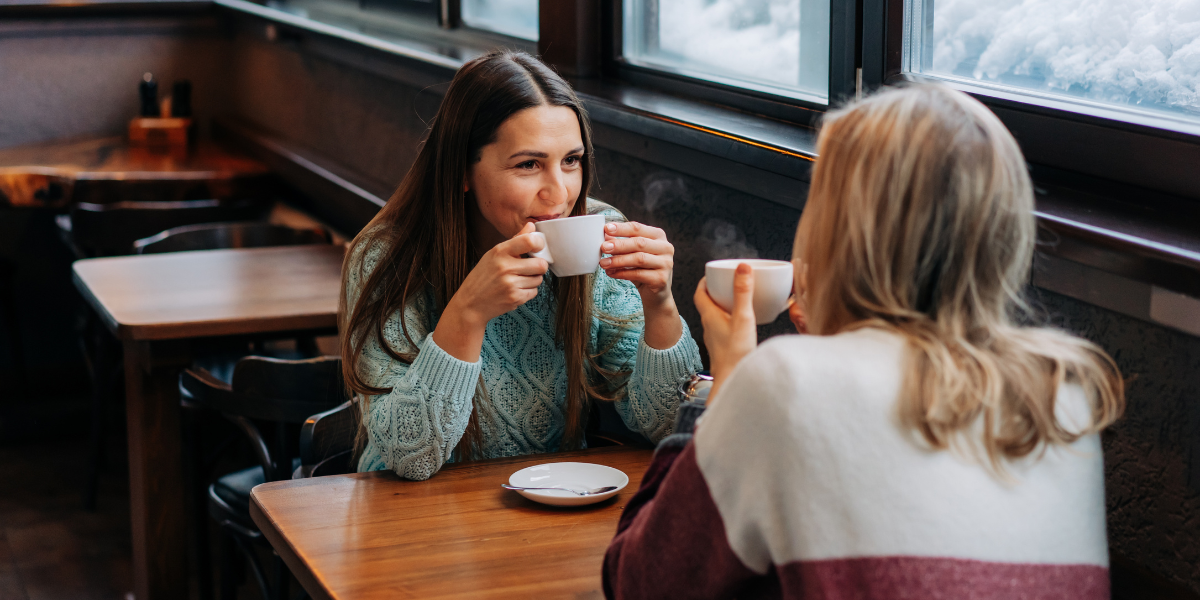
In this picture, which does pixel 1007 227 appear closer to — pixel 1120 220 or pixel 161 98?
pixel 1120 220

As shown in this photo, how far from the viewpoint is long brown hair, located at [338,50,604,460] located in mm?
1548

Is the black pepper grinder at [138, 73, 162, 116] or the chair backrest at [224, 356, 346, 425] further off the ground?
the black pepper grinder at [138, 73, 162, 116]

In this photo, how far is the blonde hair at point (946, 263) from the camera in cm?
84

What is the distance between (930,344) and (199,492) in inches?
87.4

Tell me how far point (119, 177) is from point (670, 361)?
2819 millimetres

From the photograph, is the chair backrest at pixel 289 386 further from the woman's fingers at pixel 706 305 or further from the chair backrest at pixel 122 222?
the chair backrest at pixel 122 222

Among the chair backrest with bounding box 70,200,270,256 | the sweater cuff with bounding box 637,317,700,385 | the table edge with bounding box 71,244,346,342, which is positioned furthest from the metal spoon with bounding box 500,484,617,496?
the chair backrest with bounding box 70,200,270,256

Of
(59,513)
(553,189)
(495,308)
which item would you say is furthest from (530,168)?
(59,513)

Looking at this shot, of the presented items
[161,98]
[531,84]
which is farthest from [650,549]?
[161,98]

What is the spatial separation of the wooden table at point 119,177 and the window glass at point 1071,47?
2838 millimetres

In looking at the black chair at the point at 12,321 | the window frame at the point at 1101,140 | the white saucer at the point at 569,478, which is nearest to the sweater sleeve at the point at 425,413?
the white saucer at the point at 569,478

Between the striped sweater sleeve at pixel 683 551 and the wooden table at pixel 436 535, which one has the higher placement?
the striped sweater sleeve at pixel 683 551

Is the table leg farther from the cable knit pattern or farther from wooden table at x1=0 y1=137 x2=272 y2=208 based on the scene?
wooden table at x1=0 y1=137 x2=272 y2=208

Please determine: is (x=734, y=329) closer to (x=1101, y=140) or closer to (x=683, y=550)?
(x=683, y=550)
